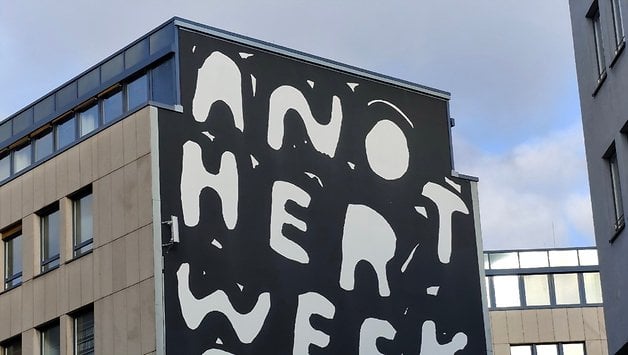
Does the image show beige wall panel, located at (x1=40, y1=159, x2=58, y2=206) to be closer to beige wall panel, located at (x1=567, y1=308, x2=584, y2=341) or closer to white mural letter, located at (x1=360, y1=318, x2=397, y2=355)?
white mural letter, located at (x1=360, y1=318, x2=397, y2=355)

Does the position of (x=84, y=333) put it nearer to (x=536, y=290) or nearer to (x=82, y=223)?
(x=82, y=223)

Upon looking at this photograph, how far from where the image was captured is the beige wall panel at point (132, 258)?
130ft

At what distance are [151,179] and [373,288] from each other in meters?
9.16

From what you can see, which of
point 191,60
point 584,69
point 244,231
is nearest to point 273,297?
point 244,231

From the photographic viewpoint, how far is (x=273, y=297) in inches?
1651

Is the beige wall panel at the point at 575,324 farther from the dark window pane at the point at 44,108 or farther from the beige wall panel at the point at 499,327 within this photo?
the dark window pane at the point at 44,108

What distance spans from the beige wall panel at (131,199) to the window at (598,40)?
15093 millimetres

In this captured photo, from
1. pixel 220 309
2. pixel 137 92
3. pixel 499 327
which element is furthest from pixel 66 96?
pixel 499 327

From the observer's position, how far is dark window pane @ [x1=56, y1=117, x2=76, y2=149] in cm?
4438

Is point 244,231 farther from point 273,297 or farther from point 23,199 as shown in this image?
point 23,199

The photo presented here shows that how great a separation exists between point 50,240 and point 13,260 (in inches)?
95.9

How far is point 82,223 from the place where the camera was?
140 feet

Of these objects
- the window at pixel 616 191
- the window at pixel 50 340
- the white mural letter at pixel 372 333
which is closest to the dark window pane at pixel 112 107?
the window at pixel 50 340

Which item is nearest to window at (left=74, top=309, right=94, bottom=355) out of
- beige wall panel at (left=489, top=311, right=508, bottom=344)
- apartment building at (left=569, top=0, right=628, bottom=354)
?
apartment building at (left=569, top=0, right=628, bottom=354)
